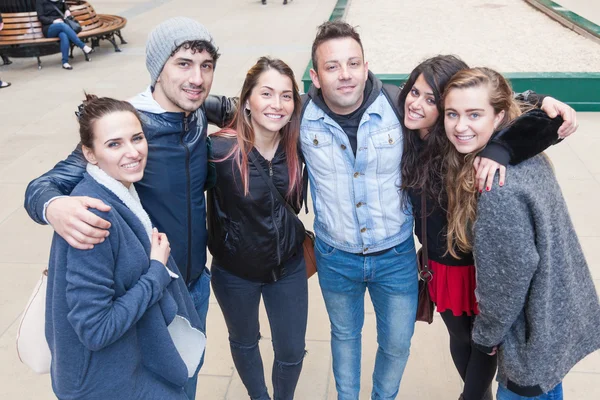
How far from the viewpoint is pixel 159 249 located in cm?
186

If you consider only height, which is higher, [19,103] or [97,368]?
[97,368]

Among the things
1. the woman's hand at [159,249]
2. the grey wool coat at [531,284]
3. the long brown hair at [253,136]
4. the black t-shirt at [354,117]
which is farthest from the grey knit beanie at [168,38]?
the grey wool coat at [531,284]

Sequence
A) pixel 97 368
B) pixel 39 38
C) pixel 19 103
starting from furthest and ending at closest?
pixel 39 38
pixel 19 103
pixel 97 368

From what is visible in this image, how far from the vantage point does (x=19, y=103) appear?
796 cm

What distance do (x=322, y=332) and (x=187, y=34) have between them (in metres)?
2.08

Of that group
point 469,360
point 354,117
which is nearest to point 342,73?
point 354,117

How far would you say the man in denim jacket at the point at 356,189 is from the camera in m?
2.33

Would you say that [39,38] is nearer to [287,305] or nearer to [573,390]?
[287,305]

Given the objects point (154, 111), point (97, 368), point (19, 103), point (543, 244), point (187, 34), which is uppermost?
point (187, 34)

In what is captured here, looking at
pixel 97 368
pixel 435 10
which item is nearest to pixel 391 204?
pixel 97 368

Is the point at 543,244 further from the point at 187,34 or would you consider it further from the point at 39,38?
the point at 39,38

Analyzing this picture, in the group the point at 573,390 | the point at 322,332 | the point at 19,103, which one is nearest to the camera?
the point at 573,390

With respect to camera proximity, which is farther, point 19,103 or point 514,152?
point 19,103

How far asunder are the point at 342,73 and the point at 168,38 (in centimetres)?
70
